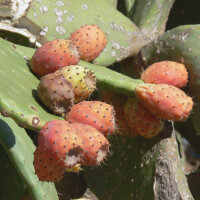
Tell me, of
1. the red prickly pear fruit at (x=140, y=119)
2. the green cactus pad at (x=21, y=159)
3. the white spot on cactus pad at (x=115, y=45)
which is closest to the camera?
the green cactus pad at (x=21, y=159)

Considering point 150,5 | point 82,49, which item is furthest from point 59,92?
point 150,5

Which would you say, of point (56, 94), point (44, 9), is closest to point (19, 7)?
point (44, 9)

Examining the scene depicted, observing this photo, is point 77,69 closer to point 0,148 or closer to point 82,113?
point 82,113

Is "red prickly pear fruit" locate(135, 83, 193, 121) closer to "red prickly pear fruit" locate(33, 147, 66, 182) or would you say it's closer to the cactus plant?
the cactus plant

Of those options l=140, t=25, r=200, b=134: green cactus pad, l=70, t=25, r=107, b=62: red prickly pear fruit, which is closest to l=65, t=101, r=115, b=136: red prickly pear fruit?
l=70, t=25, r=107, b=62: red prickly pear fruit

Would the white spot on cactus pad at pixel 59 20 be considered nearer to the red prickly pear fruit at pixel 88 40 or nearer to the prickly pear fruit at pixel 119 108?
the red prickly pear fruit at pixel 88 40

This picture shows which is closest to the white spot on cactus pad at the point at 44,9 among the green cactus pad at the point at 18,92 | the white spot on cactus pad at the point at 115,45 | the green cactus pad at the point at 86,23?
the green cactus pad at the point at 86,23
